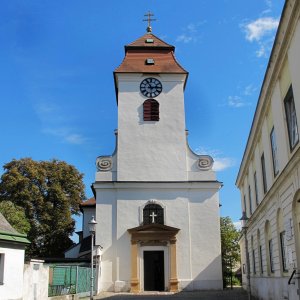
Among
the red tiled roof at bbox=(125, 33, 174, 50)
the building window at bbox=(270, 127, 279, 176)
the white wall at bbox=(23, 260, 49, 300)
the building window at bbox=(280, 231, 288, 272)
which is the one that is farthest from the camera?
the red tiled roof at bbox=(125, 33, 174, 50)

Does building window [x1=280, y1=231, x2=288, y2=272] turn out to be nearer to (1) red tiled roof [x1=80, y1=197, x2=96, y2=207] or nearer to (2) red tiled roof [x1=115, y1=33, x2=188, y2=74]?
(2) red tiled roof [x1=115, y1=33, x2=188, y2=74]

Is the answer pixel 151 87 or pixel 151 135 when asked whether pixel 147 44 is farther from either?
pixel 151 135

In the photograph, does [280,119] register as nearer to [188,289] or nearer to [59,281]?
[59,281]

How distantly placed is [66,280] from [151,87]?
16.8m

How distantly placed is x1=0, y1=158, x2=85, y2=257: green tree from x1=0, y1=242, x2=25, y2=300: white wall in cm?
2530

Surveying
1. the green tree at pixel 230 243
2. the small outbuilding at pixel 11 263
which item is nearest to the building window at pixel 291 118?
the small outbuilding at pixel 11 263

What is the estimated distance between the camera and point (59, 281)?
69.9ft

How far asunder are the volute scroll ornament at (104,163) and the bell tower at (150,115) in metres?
0.68

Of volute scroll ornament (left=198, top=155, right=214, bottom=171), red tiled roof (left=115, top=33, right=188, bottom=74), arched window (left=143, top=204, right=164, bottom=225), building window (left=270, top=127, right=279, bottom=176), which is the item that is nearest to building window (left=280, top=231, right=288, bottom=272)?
building window (left=270, top=127, right=279, bottom=176)

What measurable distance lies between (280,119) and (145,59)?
2026 centimetres

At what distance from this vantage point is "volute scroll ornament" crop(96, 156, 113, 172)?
31766 millimetres

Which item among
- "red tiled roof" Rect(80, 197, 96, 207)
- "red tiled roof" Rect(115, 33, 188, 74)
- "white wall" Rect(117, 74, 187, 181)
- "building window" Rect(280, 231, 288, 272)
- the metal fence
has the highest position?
"red tiled roof" Rect(115, 33, 188, 74)

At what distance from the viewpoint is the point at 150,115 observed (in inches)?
1304

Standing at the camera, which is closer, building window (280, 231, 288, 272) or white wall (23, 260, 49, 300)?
building window (280, 231, 288, 272)
